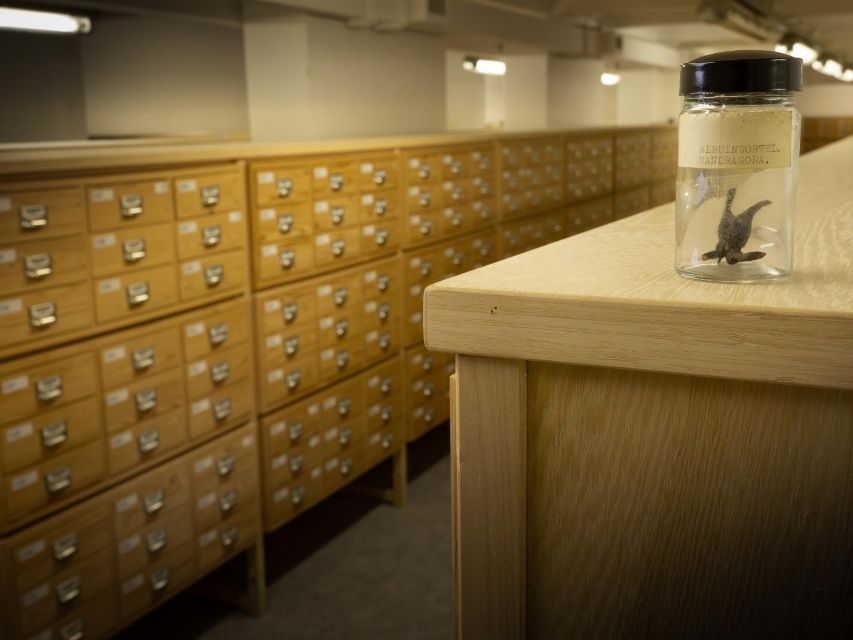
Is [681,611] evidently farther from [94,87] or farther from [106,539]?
[94,87]

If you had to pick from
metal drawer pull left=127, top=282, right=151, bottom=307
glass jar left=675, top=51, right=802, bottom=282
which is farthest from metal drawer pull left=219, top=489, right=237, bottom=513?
glass jar left=675, top=51, right=802, bottom=282

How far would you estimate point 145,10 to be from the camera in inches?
150

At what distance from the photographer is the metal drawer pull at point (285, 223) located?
3334 millimetres

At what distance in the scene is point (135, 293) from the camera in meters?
2.68

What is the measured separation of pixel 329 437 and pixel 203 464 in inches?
31.5

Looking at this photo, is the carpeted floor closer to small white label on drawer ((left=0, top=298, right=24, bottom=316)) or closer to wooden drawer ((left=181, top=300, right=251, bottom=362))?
wooden drawer ((left=181, top=300, right=251, bottom=362))

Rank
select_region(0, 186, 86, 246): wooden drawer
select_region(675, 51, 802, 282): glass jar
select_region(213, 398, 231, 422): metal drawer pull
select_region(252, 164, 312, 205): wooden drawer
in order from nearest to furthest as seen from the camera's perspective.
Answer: select_region(675, 51, 802, 282): glass jar
select_region(0, 186, 86, 246): wooden drawer
select_region(213, 398, 231, 422): metal drawer pull
select_region(252, 164, 312, 205): wooden drawer

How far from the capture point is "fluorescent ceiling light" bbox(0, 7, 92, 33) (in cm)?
322

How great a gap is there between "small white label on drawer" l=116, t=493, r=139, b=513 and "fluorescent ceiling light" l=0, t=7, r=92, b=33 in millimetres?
1646

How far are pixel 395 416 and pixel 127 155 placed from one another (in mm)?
2031

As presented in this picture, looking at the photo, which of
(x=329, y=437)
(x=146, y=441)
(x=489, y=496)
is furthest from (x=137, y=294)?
(x=489, y=496)

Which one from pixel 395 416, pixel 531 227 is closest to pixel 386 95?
pixel 531 227

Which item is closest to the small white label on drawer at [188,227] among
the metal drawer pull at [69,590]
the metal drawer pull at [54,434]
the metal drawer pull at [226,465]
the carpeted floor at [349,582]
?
the metal drawer pull at [54,434]

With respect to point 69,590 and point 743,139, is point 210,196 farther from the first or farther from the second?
point 743,139
